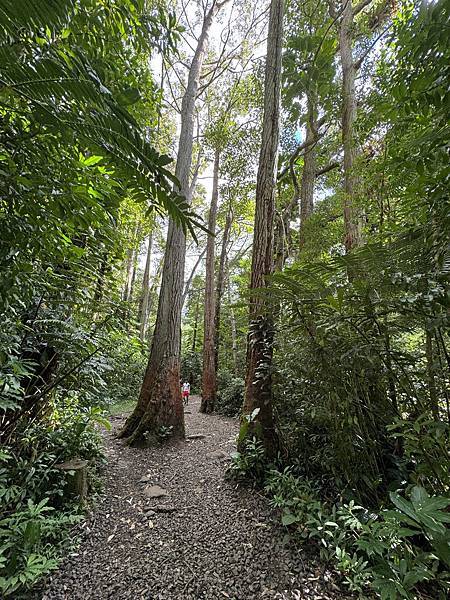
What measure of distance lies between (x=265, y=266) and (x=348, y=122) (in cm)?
317

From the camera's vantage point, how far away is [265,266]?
2.82 metres

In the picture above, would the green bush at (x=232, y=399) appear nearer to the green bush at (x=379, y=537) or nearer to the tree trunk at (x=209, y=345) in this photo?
the tree trunk at (x=209, y=345)

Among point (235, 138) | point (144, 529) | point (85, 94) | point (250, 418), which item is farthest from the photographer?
point (235, 138)

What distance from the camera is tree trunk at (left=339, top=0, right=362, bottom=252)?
12.5ft

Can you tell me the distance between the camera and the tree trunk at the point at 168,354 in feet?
12.2

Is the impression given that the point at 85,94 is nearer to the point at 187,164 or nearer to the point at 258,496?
the point at 258,496

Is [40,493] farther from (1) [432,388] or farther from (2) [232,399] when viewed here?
(2) [232,399]

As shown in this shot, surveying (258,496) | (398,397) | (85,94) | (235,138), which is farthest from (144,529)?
(235,138)

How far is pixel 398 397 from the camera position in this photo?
179cm

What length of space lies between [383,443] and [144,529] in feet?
6.02

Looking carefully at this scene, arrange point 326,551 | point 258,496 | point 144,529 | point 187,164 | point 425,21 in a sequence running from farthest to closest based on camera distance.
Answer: point 187,164 < point 258,496 < point 144,529 < point 326,551 < point 425,21

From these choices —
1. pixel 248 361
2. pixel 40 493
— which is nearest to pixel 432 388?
pixel 248 361

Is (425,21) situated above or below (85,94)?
above

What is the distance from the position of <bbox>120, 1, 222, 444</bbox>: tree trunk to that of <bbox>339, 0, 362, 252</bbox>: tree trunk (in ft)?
7.88
